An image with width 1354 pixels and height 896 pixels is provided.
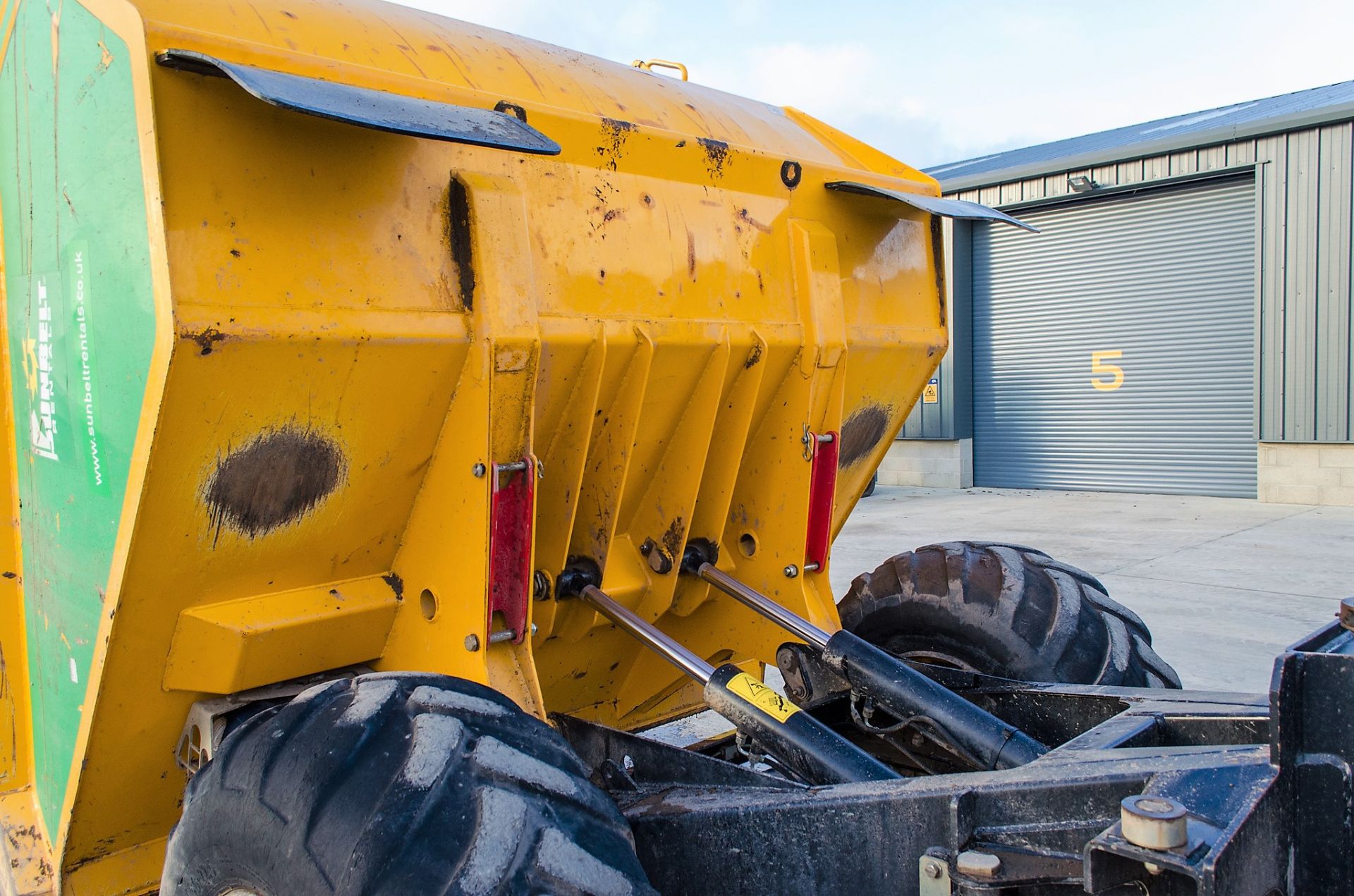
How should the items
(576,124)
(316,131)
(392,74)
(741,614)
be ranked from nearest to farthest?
(316,131) < (392,74) < (576,124) < (741,614)

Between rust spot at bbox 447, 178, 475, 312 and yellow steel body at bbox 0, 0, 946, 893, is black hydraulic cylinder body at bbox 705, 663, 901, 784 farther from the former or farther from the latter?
rust spot at bbox 447, 178, 475, 312

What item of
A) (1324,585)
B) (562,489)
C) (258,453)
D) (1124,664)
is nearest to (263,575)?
(258,453)

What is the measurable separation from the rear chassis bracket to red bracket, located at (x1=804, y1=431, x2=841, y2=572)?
987 mm

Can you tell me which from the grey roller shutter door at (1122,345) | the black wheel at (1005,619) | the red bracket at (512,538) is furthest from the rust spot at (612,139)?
the grey roller shutter door at (1122,345)

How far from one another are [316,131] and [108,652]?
1.15 m

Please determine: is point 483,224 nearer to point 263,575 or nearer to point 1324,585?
point 263,575

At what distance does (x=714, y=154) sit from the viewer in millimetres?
2887

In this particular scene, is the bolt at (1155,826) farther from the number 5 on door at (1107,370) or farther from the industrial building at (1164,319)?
the number 5 on door at (1107,370)

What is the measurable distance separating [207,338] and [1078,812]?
1684mm

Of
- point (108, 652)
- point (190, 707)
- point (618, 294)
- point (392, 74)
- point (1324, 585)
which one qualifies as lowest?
point (1324, 585)

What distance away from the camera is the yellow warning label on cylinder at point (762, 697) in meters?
2.26

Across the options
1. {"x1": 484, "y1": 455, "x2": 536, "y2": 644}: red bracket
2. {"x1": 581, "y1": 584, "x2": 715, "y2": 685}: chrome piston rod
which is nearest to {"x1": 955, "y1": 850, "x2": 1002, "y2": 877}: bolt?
{"x1": 581, "y1": 584, "x2": 715, "y2": 685}: chrome piston rod

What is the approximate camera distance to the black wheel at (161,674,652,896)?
1.61 metres

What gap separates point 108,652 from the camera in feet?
7.06
